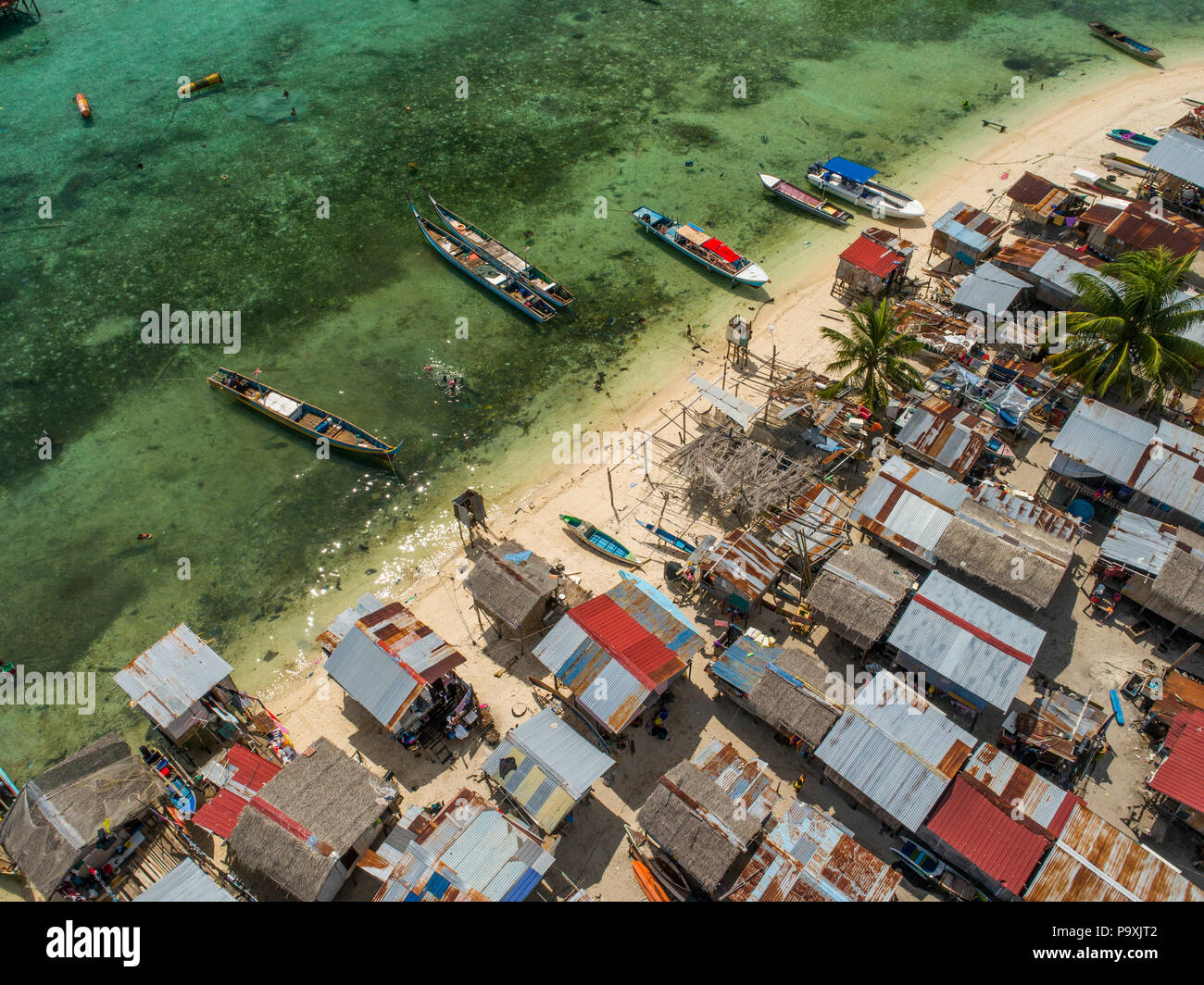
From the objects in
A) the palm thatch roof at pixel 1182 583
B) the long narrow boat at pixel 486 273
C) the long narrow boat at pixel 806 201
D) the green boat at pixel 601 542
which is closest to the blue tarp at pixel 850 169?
the long narrow boat at pixel 806 201

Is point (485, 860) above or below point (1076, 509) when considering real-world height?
below

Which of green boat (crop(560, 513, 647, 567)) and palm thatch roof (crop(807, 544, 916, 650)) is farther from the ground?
palm thatch roof (crop(807, 544, 916, 650))

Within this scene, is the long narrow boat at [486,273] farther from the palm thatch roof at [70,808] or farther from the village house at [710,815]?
the palm thatch roof at [70,808]

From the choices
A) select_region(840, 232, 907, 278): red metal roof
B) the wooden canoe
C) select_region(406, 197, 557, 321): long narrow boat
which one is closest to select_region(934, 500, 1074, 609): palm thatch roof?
the wooden canoe

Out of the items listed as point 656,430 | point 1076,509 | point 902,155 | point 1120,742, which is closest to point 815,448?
point 656,430

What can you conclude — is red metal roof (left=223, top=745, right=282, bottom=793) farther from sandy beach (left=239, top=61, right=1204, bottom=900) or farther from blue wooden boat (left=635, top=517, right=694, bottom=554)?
blue wooden boat (left=635, top=517, right=694, bottom=554)

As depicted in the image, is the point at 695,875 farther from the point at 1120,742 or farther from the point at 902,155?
the point at 902,155
